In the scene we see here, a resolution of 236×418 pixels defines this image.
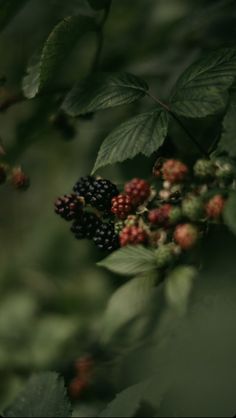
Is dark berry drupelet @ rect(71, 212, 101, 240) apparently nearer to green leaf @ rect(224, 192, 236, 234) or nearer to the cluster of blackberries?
the cluster of blackberries

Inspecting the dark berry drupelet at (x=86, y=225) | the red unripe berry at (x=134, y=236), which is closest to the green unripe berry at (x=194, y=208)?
the red unripe berry at (x=134, y=236)

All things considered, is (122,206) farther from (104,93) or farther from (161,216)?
(104,93)

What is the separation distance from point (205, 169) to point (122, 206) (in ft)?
0.80

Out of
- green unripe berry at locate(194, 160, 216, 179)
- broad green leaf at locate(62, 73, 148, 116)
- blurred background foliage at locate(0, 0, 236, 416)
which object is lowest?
blurred background foliage at locate(0, 0, 236, 416)

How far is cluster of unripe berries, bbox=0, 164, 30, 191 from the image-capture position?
2.04 meters

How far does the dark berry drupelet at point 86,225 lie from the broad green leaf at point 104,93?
0.31 m

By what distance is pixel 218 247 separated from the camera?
1.61 m

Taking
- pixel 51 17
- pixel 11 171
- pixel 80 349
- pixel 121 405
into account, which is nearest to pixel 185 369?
pixel 121 405

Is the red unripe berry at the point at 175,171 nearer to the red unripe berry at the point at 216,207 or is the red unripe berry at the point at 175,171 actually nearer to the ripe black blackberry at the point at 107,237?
the red unripe berry at the point at 216,207

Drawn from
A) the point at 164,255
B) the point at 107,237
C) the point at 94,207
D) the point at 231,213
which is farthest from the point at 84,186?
the point at 231,213

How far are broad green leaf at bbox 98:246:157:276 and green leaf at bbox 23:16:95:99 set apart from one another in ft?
2.08

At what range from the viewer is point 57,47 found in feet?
6.06

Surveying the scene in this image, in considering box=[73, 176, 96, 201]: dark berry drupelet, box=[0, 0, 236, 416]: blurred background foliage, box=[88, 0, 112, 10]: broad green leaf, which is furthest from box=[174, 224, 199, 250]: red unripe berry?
box=[88, 0, 112, 10]: broad green leaf


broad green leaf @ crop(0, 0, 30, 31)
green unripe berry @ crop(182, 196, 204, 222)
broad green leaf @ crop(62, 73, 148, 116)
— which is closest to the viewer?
green unripe berry @ crop(182, 196, 204, 222)
